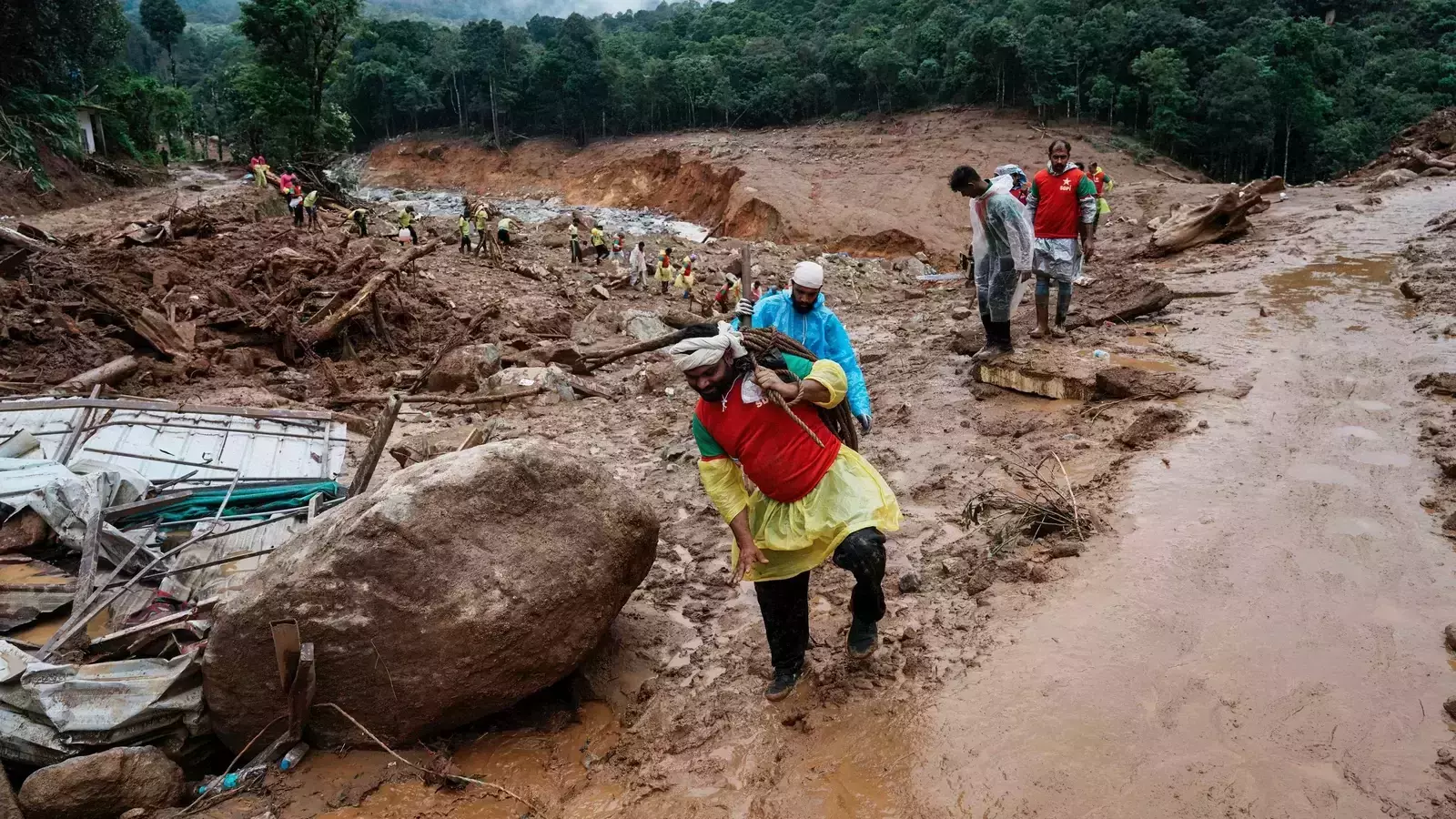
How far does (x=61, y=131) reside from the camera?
20938mm

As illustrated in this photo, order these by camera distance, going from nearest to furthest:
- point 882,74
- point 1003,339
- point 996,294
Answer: point 996,294 → point 1003,339 → point 882,74

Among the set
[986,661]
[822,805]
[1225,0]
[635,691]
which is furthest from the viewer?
[1225,0]

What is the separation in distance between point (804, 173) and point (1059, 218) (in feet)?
85.8

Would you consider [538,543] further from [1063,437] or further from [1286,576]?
[1063,437]

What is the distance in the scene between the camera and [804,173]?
31141 mm

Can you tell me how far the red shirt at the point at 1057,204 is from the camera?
19.8 feet

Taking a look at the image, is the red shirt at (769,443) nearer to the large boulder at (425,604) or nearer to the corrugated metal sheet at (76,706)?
the large boulder at (425,604)

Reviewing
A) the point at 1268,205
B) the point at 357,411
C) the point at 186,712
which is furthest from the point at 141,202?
the point at 1268,205

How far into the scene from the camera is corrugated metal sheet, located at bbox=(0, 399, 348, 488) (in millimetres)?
4773

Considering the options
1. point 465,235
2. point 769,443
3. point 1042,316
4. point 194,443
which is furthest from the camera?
point 465,235

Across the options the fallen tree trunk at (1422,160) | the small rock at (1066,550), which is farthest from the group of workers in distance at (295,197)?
the fallen tree trunk at (1422,160)

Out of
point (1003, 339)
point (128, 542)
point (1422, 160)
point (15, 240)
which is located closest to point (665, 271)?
point (15, 240)

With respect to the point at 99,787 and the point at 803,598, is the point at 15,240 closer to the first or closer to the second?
the point at 99,787

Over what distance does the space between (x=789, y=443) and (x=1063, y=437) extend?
2862mm
